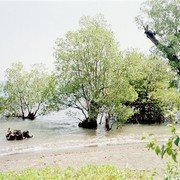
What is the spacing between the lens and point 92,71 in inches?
1832

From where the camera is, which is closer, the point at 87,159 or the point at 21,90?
the point at 87,159

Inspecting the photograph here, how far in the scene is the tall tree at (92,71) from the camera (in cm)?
4438

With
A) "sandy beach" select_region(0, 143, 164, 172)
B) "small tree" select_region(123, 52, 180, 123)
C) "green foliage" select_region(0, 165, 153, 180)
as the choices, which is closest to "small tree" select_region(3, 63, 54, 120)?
"small tree" select_region(123, 52, 180, 123)

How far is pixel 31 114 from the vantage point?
64.0 m

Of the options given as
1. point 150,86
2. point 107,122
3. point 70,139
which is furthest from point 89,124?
point 150,86

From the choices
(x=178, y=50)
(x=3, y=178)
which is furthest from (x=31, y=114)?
(x=3, y=178)

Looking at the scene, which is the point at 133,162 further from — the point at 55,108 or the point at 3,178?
the point at 55,108

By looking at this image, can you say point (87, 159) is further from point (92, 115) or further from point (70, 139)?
point (92, 115)

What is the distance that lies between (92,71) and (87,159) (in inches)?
929

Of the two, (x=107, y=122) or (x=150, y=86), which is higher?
(x=150, y=86)

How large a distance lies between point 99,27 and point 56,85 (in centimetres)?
901

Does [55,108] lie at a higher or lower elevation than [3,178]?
higher

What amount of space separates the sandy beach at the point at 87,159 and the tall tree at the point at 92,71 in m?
16.7

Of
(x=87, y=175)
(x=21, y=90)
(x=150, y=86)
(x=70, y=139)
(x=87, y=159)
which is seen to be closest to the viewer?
(x=87, y=175)
